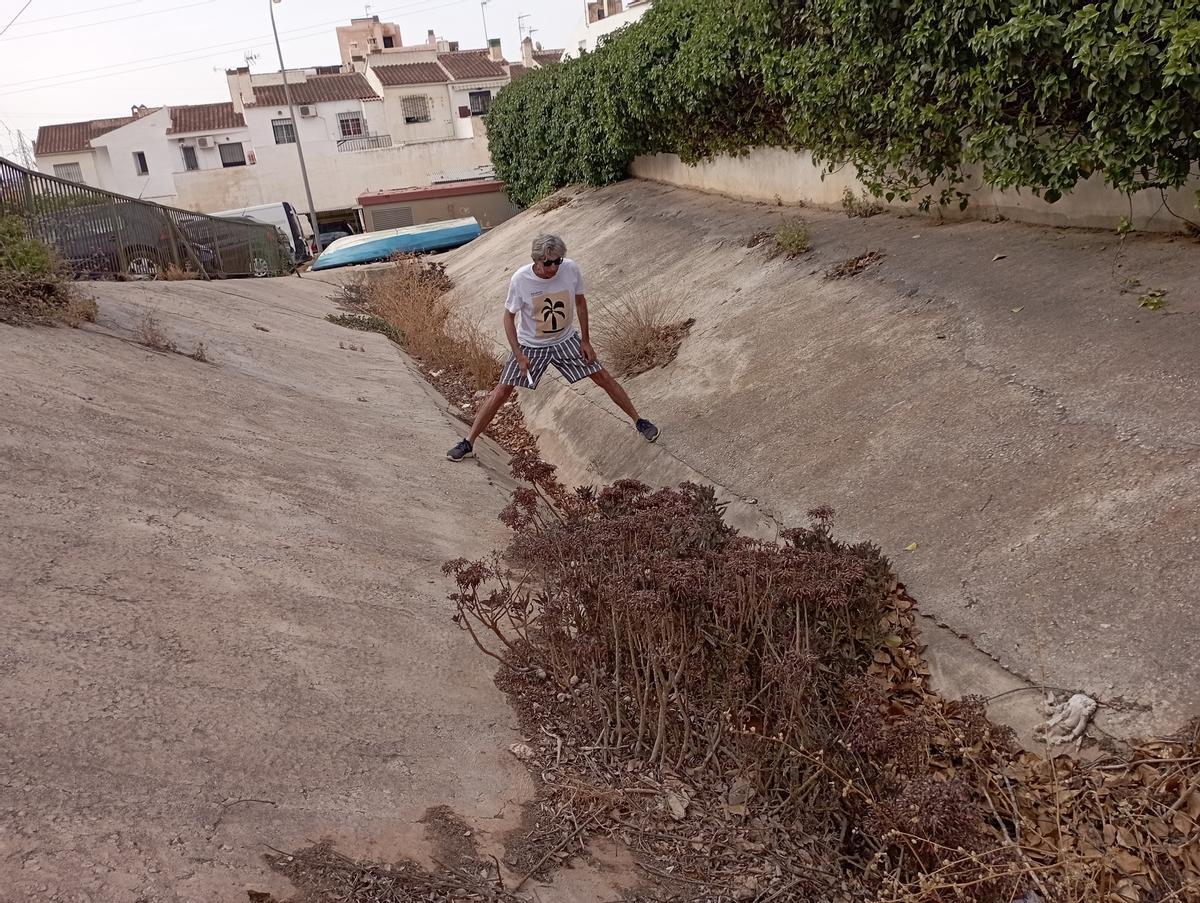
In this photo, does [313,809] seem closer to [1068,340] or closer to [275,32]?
[1068,340]

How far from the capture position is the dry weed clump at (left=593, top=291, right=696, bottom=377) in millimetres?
8141

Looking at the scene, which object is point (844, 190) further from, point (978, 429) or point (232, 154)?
point (232, 154)

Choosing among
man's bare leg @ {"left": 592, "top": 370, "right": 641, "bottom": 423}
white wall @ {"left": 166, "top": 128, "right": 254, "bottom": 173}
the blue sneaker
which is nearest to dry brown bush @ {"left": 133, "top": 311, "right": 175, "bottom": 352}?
man's bare leg @ {"left": 592, "top": 370, "right": 641, "bottom": 423}

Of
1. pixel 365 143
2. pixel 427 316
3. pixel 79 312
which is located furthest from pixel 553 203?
pixel 365 143

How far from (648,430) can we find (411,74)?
5292 centimetres

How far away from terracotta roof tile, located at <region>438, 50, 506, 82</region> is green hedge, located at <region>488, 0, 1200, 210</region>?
4357 centimetres

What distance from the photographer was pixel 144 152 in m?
51.9

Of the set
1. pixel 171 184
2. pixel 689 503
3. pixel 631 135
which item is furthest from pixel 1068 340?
pixel 171 184

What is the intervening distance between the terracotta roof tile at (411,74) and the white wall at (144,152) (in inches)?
511

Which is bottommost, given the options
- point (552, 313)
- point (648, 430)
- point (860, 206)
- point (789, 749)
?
point (789, 749)

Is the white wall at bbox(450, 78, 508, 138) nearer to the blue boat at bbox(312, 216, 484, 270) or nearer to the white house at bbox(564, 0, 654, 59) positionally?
the white house at bbox(564, 0, 654, 59)

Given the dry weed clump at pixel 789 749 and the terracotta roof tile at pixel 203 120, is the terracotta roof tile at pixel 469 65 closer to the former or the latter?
the terracotta roof tile at pixel 203 120

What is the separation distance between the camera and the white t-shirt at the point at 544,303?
6.26m

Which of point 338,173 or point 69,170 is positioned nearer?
point 338,173
